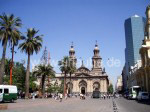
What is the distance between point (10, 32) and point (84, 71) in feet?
279

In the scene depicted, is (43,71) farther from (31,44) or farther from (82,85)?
(82,85)

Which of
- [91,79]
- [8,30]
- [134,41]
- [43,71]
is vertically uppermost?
[134,41]

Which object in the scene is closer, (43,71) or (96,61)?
(43,71)

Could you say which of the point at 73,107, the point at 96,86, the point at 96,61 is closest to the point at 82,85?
the point at 96,86

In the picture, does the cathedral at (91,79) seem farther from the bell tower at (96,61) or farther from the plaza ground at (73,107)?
the plaza ground at (73,107)

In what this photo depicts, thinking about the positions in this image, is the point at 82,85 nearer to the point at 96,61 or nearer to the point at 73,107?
the point at 96,61

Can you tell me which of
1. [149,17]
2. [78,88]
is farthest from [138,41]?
[149,17]

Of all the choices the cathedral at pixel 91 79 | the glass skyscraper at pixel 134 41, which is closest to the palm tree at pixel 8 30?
the cathedral at pixel 91 79

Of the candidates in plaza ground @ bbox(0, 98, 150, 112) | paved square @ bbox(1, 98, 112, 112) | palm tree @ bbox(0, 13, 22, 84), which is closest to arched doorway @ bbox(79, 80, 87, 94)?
palm tree @ bbox(0, 13, 22, 84)

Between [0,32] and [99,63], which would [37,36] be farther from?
[99,63]

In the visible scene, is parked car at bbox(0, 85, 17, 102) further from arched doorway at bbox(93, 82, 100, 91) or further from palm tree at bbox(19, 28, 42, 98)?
arched doorway at bbox(93, 82, 100, 91)

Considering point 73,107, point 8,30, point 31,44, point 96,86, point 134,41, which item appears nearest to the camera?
point 73,107

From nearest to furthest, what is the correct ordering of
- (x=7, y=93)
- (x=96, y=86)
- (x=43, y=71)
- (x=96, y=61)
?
1. (x=7, y=93)
2. (x=43, y=71)
3. (x=96, y=86)
4. (x=96, y=61)

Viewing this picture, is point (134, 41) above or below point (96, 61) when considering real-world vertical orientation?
above
